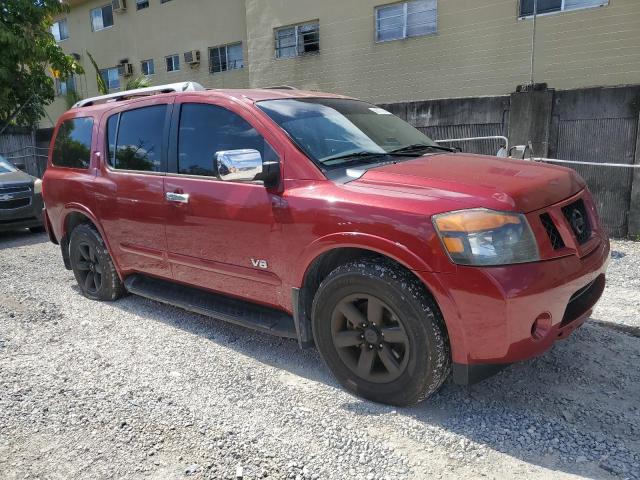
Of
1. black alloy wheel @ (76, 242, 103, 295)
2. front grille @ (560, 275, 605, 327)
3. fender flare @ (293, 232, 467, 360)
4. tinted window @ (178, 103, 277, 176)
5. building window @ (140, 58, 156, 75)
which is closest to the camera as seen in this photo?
fender flare @ (293, 232, 467, 360)

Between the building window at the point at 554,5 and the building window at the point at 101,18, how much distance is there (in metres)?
16.4

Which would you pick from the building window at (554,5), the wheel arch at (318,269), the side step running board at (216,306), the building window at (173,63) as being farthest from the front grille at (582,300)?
the building window at (173,63)

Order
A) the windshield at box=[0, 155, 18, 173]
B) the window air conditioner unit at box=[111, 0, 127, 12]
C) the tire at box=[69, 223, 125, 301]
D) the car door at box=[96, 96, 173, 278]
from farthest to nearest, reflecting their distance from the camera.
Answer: the window air conditioner unit at box=[111, 0, 127, 12], the windshield at box=[0, 155, 18, 173], the tire at box=[69, 223, 125, 301], the car door at box=[96, 96, 173, 278]

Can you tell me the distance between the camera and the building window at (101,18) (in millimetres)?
20625

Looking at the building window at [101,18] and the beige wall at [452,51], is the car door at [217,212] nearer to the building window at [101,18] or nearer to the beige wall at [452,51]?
the beige wall at [452,51]

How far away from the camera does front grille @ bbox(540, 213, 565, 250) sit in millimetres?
2715

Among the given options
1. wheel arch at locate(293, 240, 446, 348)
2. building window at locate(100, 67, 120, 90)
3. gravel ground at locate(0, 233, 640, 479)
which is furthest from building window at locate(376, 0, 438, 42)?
building window at locate(100, 67, 120, 90)

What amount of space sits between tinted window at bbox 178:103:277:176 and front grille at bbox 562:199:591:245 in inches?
71.0

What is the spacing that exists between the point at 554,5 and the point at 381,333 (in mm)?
9757

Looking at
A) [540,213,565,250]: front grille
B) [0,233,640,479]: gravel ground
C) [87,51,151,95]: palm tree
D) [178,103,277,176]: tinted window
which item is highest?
[87,51,151,95]: palm tree

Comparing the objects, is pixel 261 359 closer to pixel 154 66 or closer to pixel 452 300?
pixel 452 300

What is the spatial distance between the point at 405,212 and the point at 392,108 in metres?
6.13

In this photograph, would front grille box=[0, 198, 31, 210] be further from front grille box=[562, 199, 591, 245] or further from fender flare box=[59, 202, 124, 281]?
front grille box=[562, 199, 591, 245]

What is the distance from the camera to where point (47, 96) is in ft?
43.6
